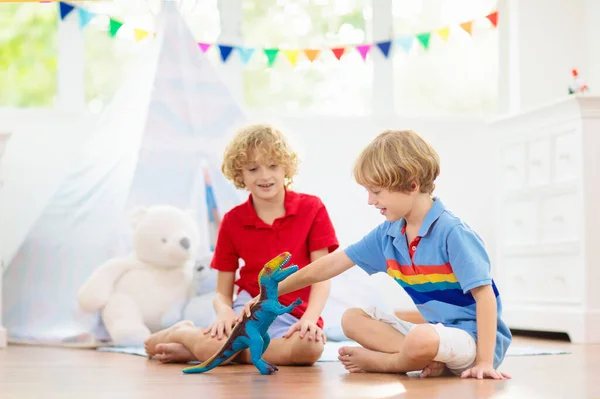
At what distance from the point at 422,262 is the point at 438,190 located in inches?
95.7

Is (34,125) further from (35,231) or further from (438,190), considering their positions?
(438,190)

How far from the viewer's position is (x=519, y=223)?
3332 mm

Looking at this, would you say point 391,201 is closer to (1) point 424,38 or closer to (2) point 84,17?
(2) point 84,17

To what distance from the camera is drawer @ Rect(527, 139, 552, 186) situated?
315 cm

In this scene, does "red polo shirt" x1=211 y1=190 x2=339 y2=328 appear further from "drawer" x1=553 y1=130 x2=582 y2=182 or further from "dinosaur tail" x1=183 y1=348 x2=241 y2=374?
"drawer" x1=553 y1=130 x2=582 y2=182

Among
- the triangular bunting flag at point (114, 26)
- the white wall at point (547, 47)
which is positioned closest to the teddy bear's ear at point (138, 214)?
the triangular bunting flag at point (114, 26)

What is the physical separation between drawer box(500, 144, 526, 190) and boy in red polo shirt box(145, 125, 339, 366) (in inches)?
54.1

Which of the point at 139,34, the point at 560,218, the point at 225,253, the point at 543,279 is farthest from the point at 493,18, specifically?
the point at 225,253

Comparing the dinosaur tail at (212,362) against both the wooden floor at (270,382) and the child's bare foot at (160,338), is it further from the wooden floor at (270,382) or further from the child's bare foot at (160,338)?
the child's bare foot at (160,338)

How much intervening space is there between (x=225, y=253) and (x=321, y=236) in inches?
9.4

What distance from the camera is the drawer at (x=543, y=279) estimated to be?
2.94 meters

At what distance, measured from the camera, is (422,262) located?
1.69 metres

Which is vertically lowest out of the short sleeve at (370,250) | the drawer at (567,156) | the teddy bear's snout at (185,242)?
the short sleeve at (370,250)

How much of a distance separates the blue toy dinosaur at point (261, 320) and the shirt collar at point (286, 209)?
1.48 ft
